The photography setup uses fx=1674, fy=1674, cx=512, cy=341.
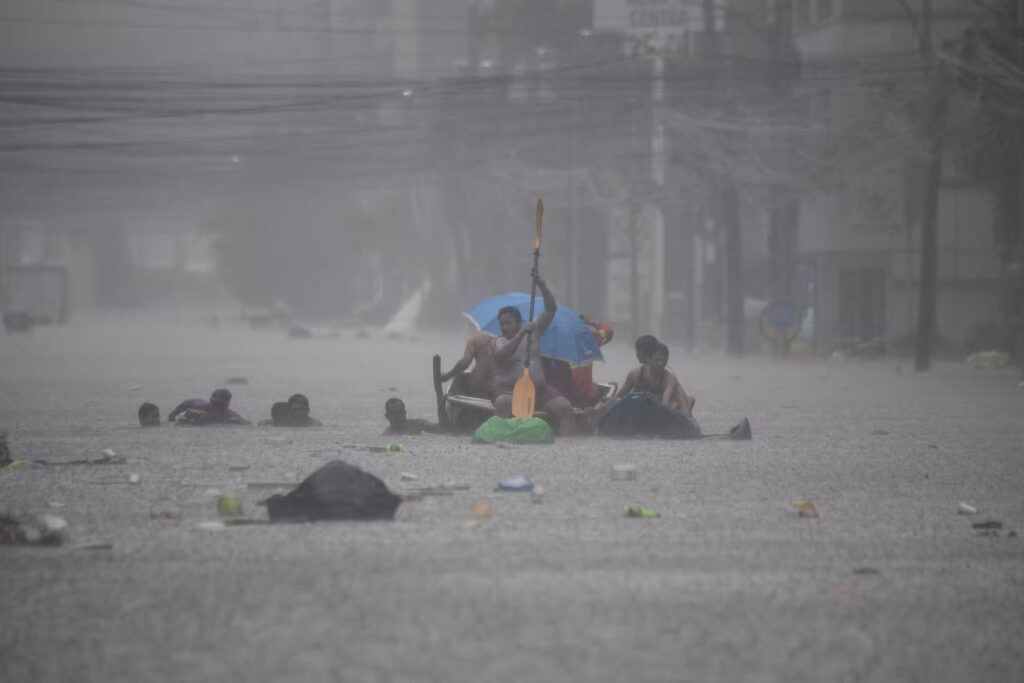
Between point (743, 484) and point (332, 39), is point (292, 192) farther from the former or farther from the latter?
point (743, 484)

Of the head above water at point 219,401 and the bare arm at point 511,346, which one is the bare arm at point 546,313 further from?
the head above water at point 219,401

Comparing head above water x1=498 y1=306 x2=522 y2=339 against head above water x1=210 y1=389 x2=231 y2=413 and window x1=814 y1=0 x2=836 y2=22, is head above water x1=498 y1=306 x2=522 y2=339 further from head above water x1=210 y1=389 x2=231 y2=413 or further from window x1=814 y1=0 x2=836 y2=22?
window x1=814 y1=0 x2=836 y2=22

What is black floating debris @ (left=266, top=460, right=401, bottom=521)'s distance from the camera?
978cm

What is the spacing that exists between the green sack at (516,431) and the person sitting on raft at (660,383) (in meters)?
1.46

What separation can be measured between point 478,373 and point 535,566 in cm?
797

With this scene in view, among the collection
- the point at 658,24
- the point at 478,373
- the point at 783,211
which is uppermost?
the point at 658,24

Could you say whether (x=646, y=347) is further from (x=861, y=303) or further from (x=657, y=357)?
(x=861, y=303)

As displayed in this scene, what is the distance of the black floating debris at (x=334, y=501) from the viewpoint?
9.78 m

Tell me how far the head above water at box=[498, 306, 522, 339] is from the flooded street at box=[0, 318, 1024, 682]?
1250 mm

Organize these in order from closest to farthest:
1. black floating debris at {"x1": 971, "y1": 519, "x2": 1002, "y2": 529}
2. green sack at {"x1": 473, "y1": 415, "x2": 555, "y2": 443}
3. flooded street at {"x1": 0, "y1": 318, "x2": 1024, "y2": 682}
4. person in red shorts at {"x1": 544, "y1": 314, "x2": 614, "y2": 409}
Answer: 1. flooded street at {"x1": 0, "y1": 318, "x2": 1024, "y2": 682}
2. black floating debris at {"x1": 971, "y1": 519, "x2": 1002, "y2": 529}
3. green sack at {"x1": 473, "y1": 415, "x2": 555, "y2": 443}
4. person in red shorts at {"x1": 544, "y1": 314, "x2": 614, "y2": 409}

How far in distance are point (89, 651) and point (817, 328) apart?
40799 mm

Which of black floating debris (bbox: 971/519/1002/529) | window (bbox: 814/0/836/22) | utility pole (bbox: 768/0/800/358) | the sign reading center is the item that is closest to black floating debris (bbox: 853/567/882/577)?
black floating debris (bbox: 971/519/1002/529)

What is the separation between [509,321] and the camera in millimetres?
15727

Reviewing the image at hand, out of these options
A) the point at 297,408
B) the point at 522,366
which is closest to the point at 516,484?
the point at 522,366
